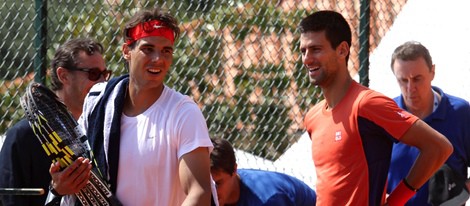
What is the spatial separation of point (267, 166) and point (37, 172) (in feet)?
8.77

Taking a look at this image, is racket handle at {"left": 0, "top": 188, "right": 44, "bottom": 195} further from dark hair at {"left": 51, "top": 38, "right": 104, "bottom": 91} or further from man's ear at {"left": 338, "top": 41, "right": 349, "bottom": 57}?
man's ear at {"left": 338, "top": 41, "right": 349, "bottom": 57}

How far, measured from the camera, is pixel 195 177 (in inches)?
166

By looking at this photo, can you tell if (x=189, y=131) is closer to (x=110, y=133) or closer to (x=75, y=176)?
(x=110, y=133)

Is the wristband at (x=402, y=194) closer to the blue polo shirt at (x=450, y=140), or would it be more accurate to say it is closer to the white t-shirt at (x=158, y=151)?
the blue polo shirt at (x=450, y=140)

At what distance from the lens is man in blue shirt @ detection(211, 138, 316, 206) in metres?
5.64

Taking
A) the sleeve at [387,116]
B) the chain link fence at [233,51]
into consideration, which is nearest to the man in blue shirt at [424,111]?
the sleeve at [387,116]

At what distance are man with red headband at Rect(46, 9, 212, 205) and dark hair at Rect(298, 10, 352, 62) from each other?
98 centimetres

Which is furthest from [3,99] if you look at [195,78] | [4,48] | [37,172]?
[37,172]

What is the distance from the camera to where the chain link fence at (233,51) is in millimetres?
7055

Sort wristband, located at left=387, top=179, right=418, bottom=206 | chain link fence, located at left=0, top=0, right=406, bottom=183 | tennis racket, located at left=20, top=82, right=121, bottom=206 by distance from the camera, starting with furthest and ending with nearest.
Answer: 1. chain link fence, located at left=0, top=0, right=406, bottom=183
2. wristband, located at left=387, top=179, right=418, bottom=206
3. tennis racket, located at left=20, top=82, right=121, bottom=206

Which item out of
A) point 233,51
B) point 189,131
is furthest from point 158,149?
point 233,51

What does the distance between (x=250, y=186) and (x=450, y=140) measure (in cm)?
113

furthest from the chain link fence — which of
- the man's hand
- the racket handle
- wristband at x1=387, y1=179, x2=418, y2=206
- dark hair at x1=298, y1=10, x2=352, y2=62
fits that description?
the man's hand

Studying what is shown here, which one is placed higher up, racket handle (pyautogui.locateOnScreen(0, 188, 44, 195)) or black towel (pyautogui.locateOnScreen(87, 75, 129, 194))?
black towel (pyautogui.locateOnScreen(87, 75, 129, 194))
